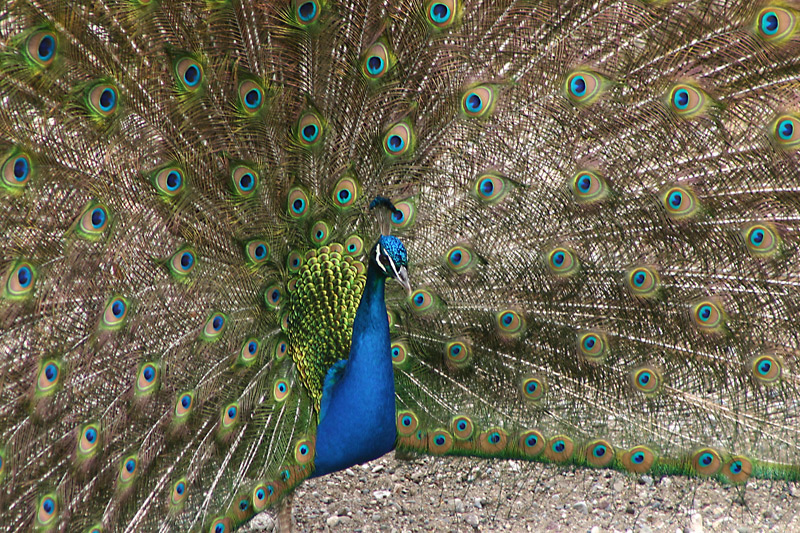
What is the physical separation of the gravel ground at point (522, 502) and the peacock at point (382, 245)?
0.46 metres

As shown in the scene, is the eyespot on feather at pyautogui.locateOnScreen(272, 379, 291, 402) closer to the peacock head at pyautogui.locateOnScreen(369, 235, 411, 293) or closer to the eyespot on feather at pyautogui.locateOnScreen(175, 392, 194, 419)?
the eyespot on feather at pyautogui.locateOnScreen(175, 392, 194, 419)

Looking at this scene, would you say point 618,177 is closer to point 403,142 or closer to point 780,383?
point 403,142

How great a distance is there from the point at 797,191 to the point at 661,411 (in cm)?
79

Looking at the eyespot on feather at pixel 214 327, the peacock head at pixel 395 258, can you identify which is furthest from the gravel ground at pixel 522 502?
the peacock head at pixel 395 258

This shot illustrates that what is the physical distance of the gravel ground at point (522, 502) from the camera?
105 inches

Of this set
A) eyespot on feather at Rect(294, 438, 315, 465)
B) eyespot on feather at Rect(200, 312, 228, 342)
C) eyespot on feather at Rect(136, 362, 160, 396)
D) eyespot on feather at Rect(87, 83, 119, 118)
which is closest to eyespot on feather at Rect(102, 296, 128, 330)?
eyespot on feather at Rect(136, 362, 160, 396)

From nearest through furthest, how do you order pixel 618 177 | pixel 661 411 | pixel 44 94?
pixel 44 94
pixel 618 177
pixel 661 411

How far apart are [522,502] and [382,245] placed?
1.53 m

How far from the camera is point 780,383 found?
2.21m

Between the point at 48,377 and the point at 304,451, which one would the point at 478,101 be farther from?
the point at 48,377

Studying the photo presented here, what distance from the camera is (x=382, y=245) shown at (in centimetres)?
182

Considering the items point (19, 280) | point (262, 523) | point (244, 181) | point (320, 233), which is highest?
point (244, 181)

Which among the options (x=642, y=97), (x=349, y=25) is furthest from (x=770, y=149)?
(x=349, y=25)

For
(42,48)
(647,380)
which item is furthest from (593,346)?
(42,48)
